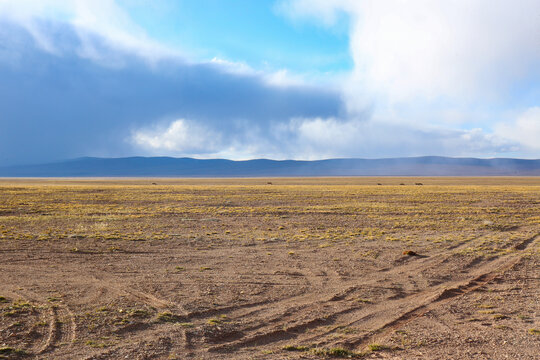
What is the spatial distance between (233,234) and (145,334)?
14752mm

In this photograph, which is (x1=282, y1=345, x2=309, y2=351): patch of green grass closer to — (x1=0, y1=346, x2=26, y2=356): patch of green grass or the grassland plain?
the grassland plain

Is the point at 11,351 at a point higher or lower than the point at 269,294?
higher

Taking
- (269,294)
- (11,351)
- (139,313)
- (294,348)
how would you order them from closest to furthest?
(11,351), (294,348), (139,313), (269,294)

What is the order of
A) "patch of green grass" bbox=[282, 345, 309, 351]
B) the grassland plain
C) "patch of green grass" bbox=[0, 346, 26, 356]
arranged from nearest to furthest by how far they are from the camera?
"patch of green grass" bbox=[0, 346, 26, 356] < "patch of green grass" bbox=[282, 345, 309, 351] < the grassland plain

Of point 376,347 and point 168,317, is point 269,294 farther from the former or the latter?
point 376,347

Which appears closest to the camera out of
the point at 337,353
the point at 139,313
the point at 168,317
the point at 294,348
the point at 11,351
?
the point at 11,351

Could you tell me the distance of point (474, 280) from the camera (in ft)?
43.3

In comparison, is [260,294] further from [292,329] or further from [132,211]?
[132,211]

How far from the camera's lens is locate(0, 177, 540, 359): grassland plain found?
27.1 ft

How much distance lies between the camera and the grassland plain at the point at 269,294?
826cm

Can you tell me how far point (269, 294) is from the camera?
11695 millimetres

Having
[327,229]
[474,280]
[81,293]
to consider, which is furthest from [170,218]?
[474,280]

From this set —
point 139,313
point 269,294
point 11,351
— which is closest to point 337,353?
point 269,294

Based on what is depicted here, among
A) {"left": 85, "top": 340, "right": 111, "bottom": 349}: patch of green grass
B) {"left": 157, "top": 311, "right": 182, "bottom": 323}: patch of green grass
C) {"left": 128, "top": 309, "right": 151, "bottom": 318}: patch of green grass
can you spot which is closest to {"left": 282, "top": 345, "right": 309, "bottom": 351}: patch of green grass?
{"left": 157, "top": 311, "right": 182, "bottom": 323}: patch of green grass
